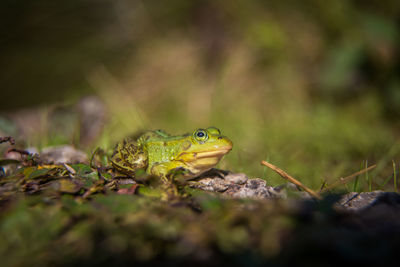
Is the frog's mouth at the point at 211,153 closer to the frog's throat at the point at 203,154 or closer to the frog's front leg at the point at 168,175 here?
the frog's throat at the point at 203,154

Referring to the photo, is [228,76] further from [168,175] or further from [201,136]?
[168,175]

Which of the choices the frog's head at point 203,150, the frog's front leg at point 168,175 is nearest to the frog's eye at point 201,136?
the frog's head at point 203,150

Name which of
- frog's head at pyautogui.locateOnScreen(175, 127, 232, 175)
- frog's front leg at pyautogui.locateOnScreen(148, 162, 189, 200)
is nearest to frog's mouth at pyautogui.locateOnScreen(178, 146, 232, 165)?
frog's head at pyautogui.locateOnScreen(175, 127, 232, 175)

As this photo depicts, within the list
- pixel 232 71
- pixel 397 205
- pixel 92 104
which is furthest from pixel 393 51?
pixel 92 104

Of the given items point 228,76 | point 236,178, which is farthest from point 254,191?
point 228,76

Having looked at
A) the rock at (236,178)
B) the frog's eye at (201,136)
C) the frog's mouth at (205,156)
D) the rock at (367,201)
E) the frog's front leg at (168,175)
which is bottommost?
the rock at (367,201)

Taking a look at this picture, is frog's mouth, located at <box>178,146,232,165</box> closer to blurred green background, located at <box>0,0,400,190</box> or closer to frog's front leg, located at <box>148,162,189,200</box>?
frog's front leg, located at <box>148,162,189,200</box>
